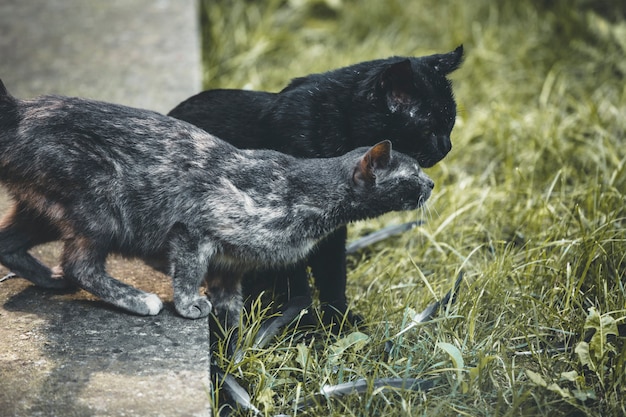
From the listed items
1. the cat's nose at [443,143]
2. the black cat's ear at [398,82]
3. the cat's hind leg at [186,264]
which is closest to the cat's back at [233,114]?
the black cat's ear at [398,82]

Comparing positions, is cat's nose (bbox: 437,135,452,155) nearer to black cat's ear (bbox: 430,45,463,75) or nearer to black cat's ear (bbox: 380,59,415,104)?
black cat's ear (bbox: 380,59,415,104)

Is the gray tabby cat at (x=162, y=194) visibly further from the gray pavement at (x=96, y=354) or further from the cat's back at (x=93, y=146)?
the gray pavement at (x=96, y=354)

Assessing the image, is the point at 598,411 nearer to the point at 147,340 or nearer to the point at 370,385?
the point at 370,385

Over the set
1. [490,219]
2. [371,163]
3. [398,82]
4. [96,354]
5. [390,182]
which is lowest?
[490,219]

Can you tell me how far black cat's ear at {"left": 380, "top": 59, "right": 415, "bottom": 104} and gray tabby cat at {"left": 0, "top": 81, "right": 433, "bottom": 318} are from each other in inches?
14.7

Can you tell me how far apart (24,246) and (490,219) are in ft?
8.27

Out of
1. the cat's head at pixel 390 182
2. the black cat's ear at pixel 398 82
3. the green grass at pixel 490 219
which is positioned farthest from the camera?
the black cat's ear at pixel 398 82

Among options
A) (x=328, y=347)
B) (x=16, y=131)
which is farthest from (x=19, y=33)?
(x=328, y=347)

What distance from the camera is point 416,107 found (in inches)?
145

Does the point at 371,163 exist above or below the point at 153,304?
above

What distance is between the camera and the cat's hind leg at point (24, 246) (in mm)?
3377

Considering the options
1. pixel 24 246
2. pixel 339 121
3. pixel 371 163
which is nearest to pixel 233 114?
pixel 339 121

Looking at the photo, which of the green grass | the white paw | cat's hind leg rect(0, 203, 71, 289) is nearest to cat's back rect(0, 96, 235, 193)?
cat's hind leg rect(0, 203, 71, 289)

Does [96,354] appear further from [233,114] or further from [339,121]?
[339,121]
